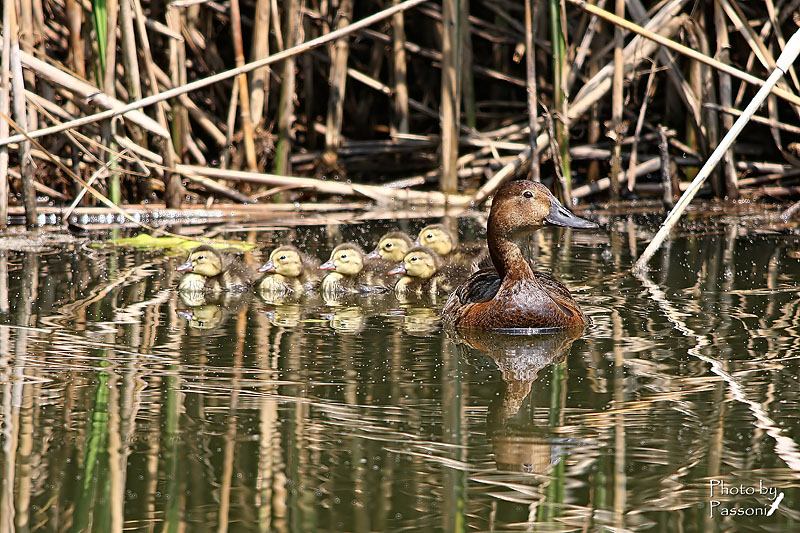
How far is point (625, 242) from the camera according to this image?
6.61m

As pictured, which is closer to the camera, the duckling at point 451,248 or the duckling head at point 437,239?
the duckling at point 451,248

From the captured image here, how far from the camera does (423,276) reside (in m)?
5.57

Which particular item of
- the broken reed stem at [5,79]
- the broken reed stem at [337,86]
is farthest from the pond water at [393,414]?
the broken reed stem at [337,86]

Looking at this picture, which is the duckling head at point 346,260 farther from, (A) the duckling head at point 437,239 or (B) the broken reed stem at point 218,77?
(B) the broken reed stem at point 218,77

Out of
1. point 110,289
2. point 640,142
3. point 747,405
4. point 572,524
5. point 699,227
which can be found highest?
point 640,142

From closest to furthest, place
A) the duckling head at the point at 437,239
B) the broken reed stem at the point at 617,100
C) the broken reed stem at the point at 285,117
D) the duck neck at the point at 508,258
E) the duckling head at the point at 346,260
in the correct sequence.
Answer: the duck neck at the point at 508,258 → the duckling head at the point at 346,260 → the duckling head at the point at 437,239 → the broken reed stem at the point at 617,100 → the broken reed stem at the point at 285,117

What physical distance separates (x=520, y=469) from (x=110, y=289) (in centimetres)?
318

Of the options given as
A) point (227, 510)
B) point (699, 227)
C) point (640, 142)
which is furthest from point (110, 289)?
point (640, 142)

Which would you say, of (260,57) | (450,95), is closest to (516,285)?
(450,95)

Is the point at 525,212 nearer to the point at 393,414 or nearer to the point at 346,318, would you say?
the point at 346,318

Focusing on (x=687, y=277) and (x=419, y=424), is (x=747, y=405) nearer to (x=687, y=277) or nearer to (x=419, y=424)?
(x=419, y=424)

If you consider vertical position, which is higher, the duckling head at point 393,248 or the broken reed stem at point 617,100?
the broken reed stem at point 617,100

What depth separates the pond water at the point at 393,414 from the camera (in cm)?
253

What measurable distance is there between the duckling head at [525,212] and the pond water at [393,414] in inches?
18.5
